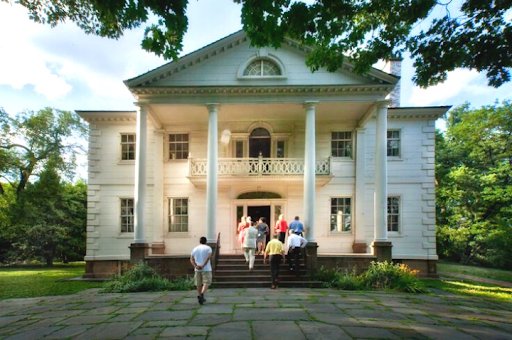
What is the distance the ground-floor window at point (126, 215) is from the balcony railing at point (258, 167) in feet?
13.3

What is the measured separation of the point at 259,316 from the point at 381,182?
913 centimetres

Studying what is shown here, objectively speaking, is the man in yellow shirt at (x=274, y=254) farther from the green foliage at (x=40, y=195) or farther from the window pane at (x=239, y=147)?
the green foliage at (x=40, y=195)

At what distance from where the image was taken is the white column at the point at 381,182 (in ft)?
47.6

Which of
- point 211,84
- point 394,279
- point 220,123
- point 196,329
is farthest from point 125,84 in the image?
point 394,279

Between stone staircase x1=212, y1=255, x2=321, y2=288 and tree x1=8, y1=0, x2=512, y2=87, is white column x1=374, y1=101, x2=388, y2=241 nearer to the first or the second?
stone staircase x1=212, y1=255, x2=321, y2=288

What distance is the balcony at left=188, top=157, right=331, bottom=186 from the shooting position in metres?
16.6

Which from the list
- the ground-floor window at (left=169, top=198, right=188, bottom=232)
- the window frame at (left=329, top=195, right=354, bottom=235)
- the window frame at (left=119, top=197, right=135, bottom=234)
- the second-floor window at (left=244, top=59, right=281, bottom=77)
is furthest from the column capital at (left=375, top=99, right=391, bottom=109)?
the window frame at (left=119, top=197, right=135, bottom=234)

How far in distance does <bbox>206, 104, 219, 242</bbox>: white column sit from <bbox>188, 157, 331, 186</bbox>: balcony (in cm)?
A: 196

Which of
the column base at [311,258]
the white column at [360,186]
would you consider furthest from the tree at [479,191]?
the column base at [311,258]

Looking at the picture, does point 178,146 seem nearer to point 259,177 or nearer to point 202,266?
point 259,177

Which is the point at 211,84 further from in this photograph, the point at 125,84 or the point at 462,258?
the point at 462,258

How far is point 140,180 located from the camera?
48.9 ft

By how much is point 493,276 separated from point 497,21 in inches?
696

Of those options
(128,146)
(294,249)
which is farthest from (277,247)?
(128,146)
